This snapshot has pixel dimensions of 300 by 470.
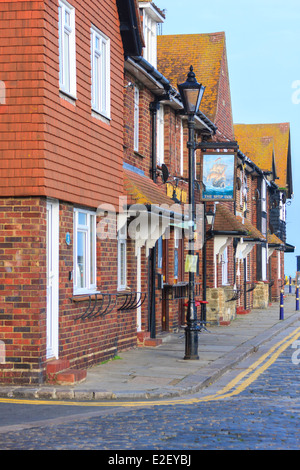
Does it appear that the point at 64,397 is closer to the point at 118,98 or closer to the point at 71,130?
the point at 71,130

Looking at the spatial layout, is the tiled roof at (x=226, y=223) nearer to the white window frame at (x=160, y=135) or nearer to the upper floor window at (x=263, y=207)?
the white window frame at (x=160, y=135)

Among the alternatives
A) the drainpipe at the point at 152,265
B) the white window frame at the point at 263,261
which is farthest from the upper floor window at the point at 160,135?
the white window frame at the point at 263,261

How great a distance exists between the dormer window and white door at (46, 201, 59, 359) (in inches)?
366

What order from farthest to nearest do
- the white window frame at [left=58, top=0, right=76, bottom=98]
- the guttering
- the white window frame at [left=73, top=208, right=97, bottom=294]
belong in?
1. the guttering
2. the white window frame at [left=73, top=208, right=97, bottom=294]
3. the white window frame at [left=58, top=0, right=76, bottom=98]

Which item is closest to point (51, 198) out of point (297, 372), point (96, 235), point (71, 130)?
point (71, 130)

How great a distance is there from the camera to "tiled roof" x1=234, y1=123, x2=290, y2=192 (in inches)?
1950

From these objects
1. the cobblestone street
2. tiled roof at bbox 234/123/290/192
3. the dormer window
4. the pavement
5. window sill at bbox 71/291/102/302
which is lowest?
the cobblestone street

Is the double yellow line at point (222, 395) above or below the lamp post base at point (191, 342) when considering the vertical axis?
below

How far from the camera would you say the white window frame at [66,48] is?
45.5 feet

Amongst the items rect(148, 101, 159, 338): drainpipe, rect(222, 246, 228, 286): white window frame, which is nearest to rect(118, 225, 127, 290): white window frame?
rect(148, 101, 159, 338): drainpipe

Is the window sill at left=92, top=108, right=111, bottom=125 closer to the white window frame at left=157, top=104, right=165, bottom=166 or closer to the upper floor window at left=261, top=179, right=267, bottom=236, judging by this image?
the white window frame at left=157, top=104, right=165, bottom=166

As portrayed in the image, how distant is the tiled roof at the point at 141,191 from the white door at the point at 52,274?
4.08 metres

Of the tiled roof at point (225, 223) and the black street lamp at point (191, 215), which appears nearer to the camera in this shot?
the black street lamp at point (191, 215)

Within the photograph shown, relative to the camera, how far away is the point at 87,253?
15336 millimetres
